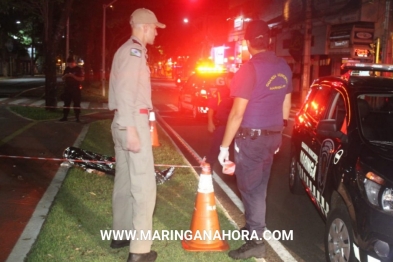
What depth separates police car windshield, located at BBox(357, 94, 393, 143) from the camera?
15.9ft

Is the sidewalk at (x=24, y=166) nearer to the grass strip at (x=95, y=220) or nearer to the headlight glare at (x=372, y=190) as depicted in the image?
the grass strip at (x=95, y=220)

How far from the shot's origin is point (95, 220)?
5.64 m

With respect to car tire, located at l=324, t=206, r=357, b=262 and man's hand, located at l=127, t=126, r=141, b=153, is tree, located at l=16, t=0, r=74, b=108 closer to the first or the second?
man's hand, located at l=127, t=126, r=141, b=153

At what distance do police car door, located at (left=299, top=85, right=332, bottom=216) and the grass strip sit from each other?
103cm

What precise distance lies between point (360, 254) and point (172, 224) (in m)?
2.38

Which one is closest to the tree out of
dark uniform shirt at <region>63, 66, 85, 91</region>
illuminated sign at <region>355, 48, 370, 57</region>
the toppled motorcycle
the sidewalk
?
the sidewalk

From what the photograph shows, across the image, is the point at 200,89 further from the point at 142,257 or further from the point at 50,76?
the point at 142,257

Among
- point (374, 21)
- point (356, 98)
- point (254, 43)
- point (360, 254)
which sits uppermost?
point (374, 21)

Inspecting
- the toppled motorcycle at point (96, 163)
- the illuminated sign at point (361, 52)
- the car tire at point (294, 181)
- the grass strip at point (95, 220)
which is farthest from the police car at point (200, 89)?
the car tire at point (294, 181)

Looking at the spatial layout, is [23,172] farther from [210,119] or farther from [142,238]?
[142,238]

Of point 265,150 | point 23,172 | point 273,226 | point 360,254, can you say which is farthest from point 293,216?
point 23,172

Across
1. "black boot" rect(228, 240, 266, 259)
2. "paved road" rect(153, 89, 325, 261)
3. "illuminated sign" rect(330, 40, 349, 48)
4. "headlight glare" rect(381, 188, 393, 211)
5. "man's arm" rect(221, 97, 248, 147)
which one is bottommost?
"paved road" rect(153, 89, 325, 261)

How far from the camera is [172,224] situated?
562cm

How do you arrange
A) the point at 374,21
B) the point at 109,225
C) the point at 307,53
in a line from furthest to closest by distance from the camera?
the point at 374,21
the point at 307,53
the point at 109,225
